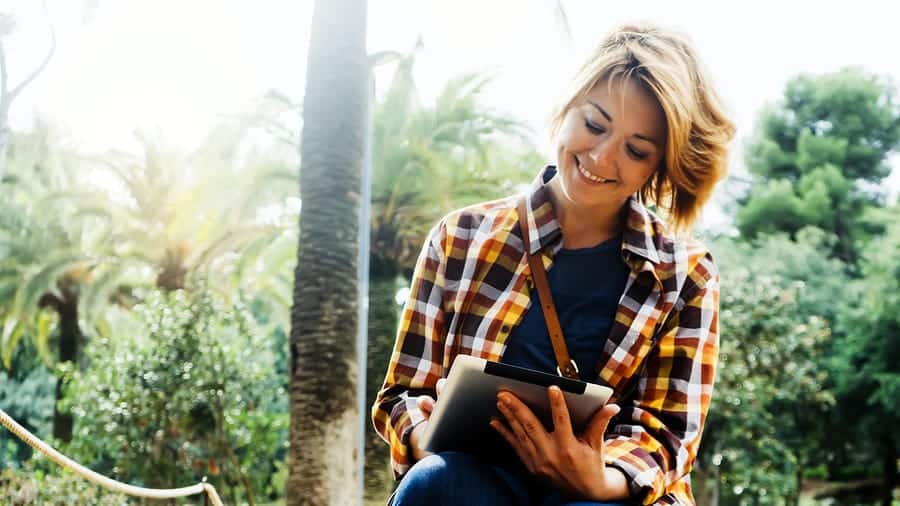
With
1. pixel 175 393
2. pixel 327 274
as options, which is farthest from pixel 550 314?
pixel 175 393

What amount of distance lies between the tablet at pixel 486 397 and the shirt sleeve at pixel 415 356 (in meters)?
0.14

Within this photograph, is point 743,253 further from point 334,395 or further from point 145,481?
point 334,395

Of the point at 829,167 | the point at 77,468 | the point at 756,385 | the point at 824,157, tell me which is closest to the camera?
the point at 77,468

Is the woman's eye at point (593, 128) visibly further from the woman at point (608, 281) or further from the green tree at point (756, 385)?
the green tree at point (756, 385)

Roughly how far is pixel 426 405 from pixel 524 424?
0.22 meters

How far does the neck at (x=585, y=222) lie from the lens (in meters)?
1.96

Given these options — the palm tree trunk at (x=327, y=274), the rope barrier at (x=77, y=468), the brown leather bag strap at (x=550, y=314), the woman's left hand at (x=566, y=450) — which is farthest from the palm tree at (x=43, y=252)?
the woman's left hand at (x=566, y=450)

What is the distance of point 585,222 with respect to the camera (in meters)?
1.98

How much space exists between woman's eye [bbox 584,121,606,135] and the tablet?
523 millimetres

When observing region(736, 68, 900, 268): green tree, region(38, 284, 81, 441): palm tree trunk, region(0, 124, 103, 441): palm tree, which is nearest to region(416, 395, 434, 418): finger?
region(0, 124, 103, 441): palm tree

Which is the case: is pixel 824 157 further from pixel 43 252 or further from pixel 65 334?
pixel 43 252

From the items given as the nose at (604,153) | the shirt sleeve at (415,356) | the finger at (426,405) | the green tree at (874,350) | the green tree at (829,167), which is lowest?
the finger at (426,405)

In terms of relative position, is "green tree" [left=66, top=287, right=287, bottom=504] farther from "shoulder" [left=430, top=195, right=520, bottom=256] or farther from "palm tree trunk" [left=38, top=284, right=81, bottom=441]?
"shoulder" [left=430, top=195, right=520, bottom=256]

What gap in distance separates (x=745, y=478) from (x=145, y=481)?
9.37m
